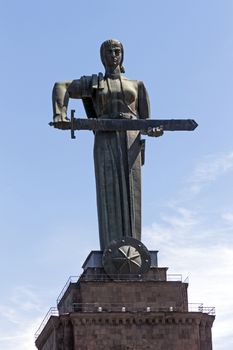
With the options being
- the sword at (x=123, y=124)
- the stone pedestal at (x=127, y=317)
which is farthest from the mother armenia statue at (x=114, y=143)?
the stone pedestal at (x=127, y=317)

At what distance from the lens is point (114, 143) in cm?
4794

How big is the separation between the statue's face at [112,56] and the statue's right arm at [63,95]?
1768mm

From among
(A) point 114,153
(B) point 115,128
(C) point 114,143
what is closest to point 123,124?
(B) point 115,128

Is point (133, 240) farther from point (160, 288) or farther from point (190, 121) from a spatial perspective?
point (190, 121)

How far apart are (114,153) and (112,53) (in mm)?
4727

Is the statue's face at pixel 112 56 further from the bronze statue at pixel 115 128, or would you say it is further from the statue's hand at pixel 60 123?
the statue's hand at pixel 60 123

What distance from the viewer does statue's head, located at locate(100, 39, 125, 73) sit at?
4872 centimetres

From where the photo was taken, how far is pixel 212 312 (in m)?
44.8

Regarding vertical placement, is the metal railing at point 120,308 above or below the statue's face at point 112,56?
below

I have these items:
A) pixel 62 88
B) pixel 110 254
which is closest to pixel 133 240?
pixel 110 254

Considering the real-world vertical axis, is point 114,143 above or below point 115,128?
below

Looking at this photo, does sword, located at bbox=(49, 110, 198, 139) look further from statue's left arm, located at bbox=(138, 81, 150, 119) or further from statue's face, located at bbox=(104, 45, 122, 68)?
statue's face, located at bbox=(104, 45, 122, 68)

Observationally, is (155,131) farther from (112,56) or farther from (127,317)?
(127,317)

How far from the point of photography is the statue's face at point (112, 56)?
48.7m
